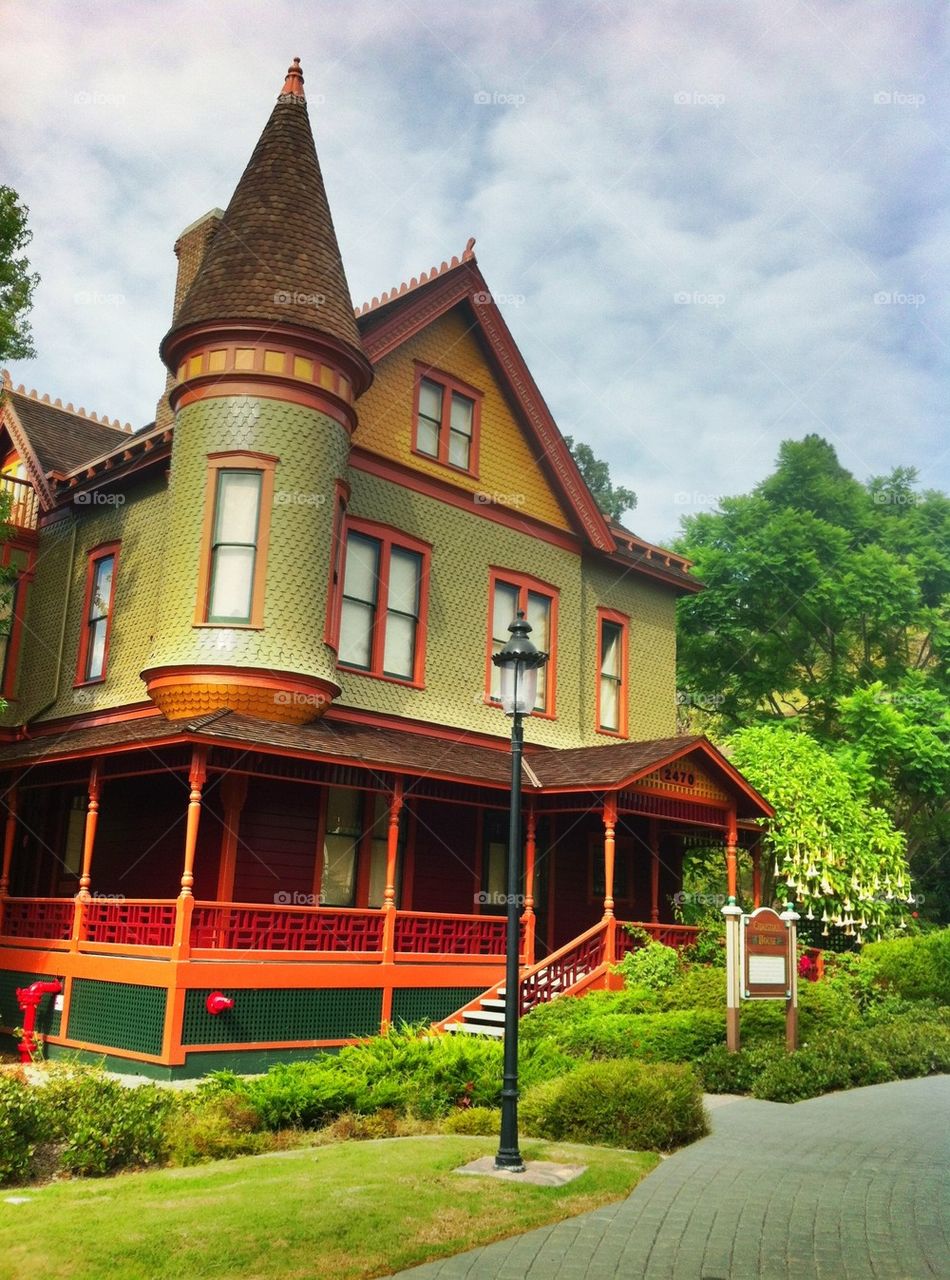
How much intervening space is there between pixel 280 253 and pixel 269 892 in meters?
10.1

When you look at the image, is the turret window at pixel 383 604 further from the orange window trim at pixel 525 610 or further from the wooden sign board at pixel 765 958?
the wooden sign board at pixel 765 958

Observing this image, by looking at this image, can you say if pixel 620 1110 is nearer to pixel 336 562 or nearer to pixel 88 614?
pixel 336 562

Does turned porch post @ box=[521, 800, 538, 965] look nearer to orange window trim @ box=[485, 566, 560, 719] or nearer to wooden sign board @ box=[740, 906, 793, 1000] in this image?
orange window trim @ box=[485, 566, 560, 719]

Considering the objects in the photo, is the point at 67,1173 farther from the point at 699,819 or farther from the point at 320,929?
the point at 699,819

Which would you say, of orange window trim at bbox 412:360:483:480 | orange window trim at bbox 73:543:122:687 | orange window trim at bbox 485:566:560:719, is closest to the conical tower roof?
orange window trim at bbox 412:360:483:480

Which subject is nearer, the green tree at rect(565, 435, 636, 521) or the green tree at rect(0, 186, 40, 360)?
the green tree at rect(0, 186, 40, 360)

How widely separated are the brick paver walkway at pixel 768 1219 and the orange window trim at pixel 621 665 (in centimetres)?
1303

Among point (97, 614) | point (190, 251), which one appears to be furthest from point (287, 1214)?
point (190, 251)

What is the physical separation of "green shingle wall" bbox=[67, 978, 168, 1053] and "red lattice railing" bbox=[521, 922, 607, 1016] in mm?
5436

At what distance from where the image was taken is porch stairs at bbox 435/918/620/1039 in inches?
715

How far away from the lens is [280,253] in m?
19.8

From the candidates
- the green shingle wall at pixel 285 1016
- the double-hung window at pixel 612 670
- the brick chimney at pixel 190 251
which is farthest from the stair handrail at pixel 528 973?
the brick chimney at pixel 190 251

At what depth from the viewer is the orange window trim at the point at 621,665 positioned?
2544 cm

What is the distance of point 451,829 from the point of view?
22.1 metres
